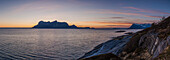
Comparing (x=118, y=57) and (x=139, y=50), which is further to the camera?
(x=118, y=57)

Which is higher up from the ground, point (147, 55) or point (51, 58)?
point (147, 55)

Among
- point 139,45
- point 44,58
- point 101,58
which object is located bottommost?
point 44,58

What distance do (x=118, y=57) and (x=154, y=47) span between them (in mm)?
4661

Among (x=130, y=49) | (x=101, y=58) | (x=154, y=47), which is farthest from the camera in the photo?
(x=101, y=58)

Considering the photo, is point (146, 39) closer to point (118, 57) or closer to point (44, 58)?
point (118, 57)

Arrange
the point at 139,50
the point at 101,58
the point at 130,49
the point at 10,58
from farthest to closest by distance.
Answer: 1. the point at 10,58
2. the point at 101,58
3. the point at 130,49
4. the point at 139,50

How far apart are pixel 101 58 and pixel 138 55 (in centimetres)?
509

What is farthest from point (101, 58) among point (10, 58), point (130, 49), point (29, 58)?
point (10, 58)

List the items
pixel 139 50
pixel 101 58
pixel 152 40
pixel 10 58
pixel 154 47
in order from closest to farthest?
pixel 154 47
pixel 152 40
pixel 139 50
pixel 101 58
pixel 10 58

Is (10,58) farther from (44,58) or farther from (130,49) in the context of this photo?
(130,49)

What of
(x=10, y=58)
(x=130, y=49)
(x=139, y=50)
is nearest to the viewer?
(x=139, y=50)

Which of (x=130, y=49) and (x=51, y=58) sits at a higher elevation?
(x=130, y=49)

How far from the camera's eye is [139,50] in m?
13.8

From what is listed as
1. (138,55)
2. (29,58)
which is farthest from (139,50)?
(29,58)
